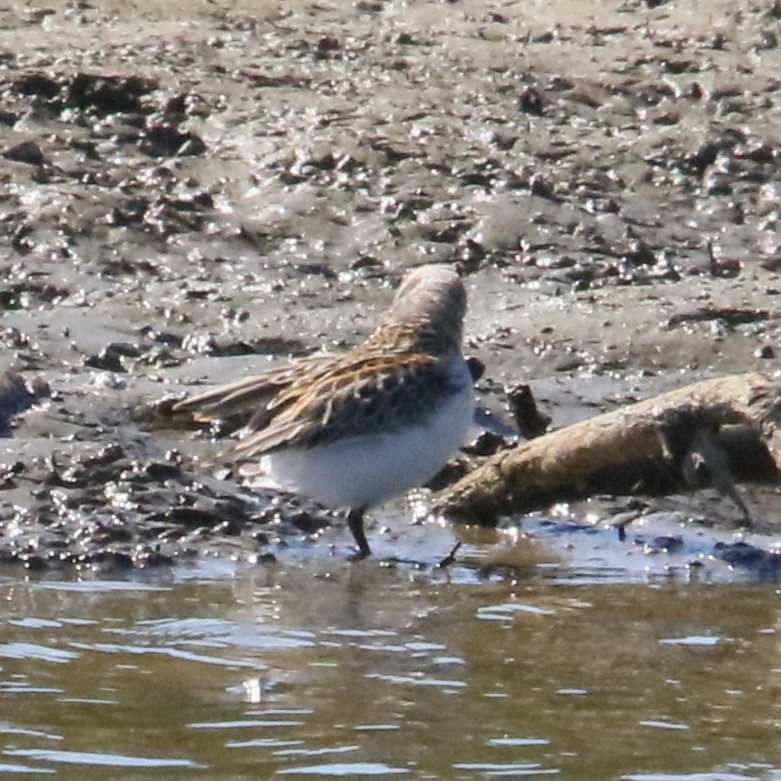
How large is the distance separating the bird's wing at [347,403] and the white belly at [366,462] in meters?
0.04

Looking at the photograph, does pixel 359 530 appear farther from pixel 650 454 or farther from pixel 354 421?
pixel 650 454

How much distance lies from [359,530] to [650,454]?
3.10 ft

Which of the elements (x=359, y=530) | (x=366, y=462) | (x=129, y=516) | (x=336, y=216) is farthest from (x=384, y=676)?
(x=336, y=216)

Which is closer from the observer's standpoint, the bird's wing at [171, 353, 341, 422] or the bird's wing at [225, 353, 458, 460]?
the bird's wing at [225, 353, 458, 460]

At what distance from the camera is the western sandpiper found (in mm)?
6523

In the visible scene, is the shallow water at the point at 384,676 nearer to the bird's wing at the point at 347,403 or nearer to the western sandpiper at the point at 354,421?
the western sandpiper at the point at 354,421

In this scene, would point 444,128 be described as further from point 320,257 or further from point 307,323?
point 307,323

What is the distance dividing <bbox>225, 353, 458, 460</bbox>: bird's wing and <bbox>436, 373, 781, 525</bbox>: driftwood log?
0.50 meters

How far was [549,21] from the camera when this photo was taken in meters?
11.7

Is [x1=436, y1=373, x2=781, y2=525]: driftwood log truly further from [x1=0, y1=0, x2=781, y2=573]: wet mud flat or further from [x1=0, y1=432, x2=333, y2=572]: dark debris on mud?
[x1=0, y1=432, x2=333, y2=572]: dark debris on mud

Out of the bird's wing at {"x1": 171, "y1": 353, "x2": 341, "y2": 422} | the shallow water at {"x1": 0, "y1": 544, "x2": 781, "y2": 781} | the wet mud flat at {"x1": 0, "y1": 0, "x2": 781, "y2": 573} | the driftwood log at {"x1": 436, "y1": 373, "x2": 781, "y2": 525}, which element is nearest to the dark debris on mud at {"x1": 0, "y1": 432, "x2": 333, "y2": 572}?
the wet mud flat at {"x1": 0, "y1": 0, "x2": 781, "y2": 573}

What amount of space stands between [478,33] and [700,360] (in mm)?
3422

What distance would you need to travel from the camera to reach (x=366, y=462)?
21.6 feet

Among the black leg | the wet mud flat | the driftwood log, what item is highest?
the wet mud flat
